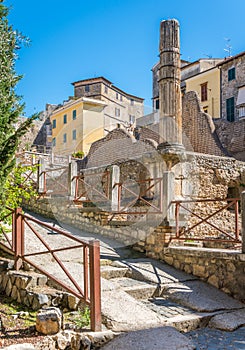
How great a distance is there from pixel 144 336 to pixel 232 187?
10.3 metres

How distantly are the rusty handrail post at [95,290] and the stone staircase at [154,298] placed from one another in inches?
9.1

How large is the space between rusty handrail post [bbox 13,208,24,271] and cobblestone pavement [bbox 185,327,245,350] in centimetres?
297

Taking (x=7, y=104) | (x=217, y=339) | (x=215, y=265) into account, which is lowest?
(x=217, y=339)

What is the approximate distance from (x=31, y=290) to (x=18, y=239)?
3.47 ft

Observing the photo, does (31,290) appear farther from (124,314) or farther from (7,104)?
(7,104)

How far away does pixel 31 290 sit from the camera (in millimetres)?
5160

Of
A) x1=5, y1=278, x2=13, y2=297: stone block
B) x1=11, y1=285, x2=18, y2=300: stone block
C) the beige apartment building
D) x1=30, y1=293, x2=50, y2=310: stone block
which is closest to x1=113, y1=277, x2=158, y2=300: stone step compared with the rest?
x1=30, y1=293, x2=50, y2=310: stone block

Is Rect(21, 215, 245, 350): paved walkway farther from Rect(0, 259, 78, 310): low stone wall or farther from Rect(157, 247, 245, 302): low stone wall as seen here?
Rect(0, 259, 78, 310): low stone wall

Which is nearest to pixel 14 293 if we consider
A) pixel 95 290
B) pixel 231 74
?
pixel 95 290

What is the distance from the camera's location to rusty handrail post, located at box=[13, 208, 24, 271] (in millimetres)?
5852

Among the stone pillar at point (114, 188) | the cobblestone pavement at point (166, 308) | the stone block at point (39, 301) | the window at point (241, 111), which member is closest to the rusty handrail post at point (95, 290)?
the stone block at point (39, 301)

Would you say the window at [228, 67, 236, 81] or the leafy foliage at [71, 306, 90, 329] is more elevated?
the window at [228, 67, 236, 81]

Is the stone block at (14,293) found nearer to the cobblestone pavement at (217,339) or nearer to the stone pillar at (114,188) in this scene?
the cobblestone pavement at (217,339)

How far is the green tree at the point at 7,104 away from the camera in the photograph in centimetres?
516
